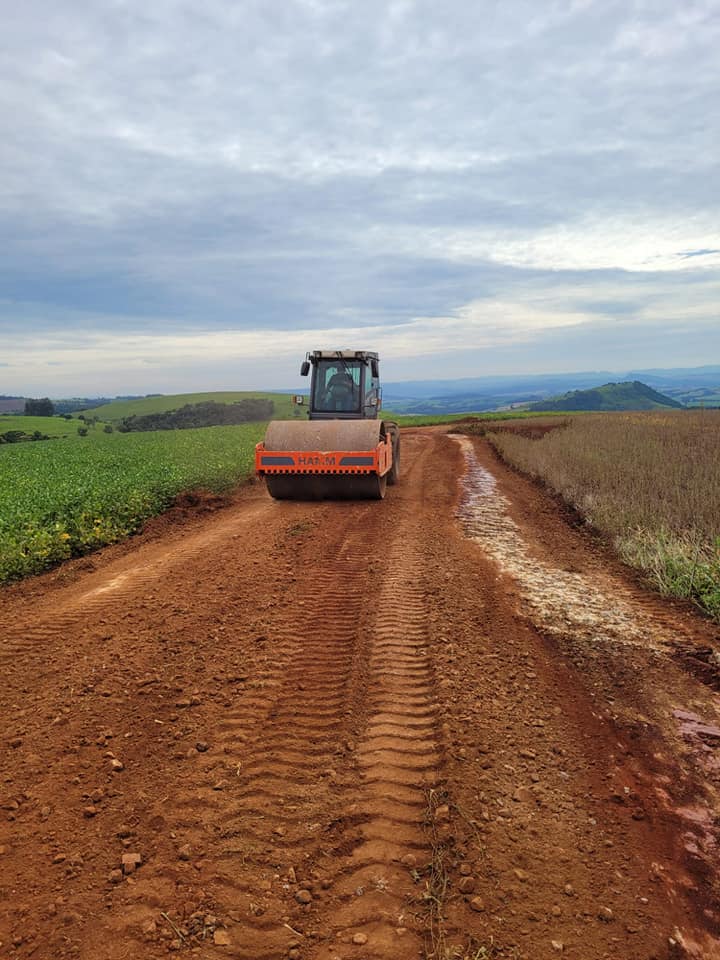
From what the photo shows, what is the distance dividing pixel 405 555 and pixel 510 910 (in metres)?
5.42

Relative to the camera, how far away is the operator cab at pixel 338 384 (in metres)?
13.2

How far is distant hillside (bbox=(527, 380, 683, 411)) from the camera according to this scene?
97.0 m

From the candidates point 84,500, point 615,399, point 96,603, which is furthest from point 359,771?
point 615,399

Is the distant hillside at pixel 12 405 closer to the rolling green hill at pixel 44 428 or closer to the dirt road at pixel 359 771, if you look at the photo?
the rolling green hill at pixel 44 428

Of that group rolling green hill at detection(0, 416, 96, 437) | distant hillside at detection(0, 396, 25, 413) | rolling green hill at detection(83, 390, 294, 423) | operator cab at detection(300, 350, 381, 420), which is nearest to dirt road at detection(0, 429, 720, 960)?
operator cab at detection(300, 350, 381, 420)

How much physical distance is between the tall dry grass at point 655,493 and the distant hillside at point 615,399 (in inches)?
3181

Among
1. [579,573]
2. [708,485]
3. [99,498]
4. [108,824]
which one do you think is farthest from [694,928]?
[99,498]

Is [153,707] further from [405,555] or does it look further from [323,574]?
[405,555]

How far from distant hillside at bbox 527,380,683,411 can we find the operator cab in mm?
85679

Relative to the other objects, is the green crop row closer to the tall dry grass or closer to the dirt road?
the dirt road

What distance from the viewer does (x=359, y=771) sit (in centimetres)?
355

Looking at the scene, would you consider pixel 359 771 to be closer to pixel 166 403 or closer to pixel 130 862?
pixel 130 862

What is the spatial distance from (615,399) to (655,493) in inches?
4112

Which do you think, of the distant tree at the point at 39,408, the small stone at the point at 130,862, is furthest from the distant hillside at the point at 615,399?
the small stone at the point at 130,862
